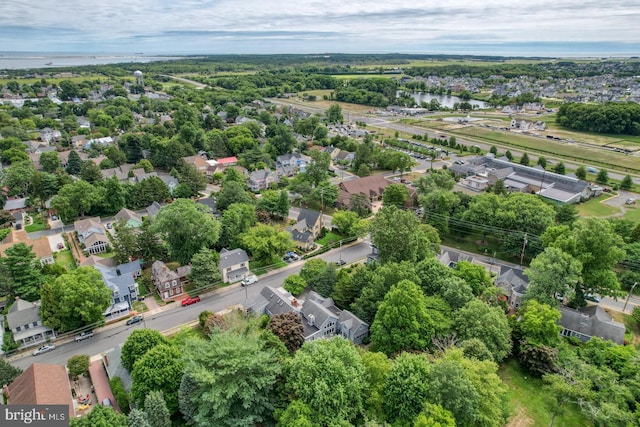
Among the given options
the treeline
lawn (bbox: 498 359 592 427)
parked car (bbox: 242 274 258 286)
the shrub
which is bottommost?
parked car (bbox: 242 274 258 286)

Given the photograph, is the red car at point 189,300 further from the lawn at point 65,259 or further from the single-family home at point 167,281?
the lawn at point 65,259

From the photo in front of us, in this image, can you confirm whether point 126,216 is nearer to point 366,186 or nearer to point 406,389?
point 366,186

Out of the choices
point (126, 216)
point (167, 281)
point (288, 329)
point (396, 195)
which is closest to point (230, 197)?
A: point (126, 216)

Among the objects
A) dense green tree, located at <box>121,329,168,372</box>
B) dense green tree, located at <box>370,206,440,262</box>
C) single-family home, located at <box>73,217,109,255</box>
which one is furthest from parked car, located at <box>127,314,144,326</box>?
dense green tree, located at <box>370,206,440,262</box>

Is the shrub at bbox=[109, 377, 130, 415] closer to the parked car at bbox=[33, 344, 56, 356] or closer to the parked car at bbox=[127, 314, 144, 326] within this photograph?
the parked car at bbox=[127, 314, 144, 326]

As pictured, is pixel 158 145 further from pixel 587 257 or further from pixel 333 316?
pixel 587 257

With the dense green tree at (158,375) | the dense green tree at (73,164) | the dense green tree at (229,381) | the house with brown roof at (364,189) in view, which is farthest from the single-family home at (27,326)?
the dense green tree at (73,164)

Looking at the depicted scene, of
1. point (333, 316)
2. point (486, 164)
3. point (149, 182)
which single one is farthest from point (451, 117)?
point (333, 316)

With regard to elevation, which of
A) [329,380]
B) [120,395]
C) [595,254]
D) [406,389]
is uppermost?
[595,254]
